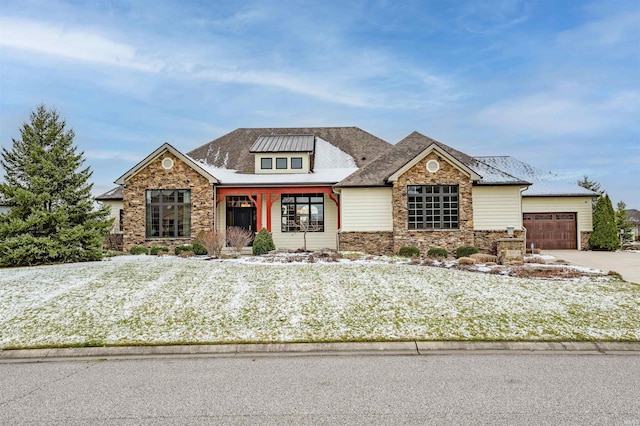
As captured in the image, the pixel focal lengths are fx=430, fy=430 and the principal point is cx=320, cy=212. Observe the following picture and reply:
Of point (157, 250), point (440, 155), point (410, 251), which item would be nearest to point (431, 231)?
point (410, 251)

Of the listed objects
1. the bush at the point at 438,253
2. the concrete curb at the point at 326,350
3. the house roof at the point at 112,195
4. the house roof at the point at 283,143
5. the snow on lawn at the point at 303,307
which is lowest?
the concrete curb at the point at 326,350

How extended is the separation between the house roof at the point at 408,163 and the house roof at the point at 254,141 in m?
2.47

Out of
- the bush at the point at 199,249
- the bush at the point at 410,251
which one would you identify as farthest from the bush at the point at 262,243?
the bush at the point at 410,251

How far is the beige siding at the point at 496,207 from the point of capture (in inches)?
810

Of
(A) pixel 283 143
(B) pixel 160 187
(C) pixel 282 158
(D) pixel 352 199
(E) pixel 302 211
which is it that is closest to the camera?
(D) pixel 352 199

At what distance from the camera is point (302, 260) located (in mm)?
15539

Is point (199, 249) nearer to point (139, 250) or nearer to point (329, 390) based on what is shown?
point (139, 250)

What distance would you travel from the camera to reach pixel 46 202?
15570 mm

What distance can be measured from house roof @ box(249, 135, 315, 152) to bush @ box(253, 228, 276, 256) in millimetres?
5562

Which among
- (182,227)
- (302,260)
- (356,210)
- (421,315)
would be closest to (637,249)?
(356,210)

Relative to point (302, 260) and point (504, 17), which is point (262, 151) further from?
point (504, 17)

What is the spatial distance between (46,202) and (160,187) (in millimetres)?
6017

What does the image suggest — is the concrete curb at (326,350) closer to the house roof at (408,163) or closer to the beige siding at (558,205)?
the house roof at (408,163)

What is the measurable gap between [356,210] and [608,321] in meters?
13.3
